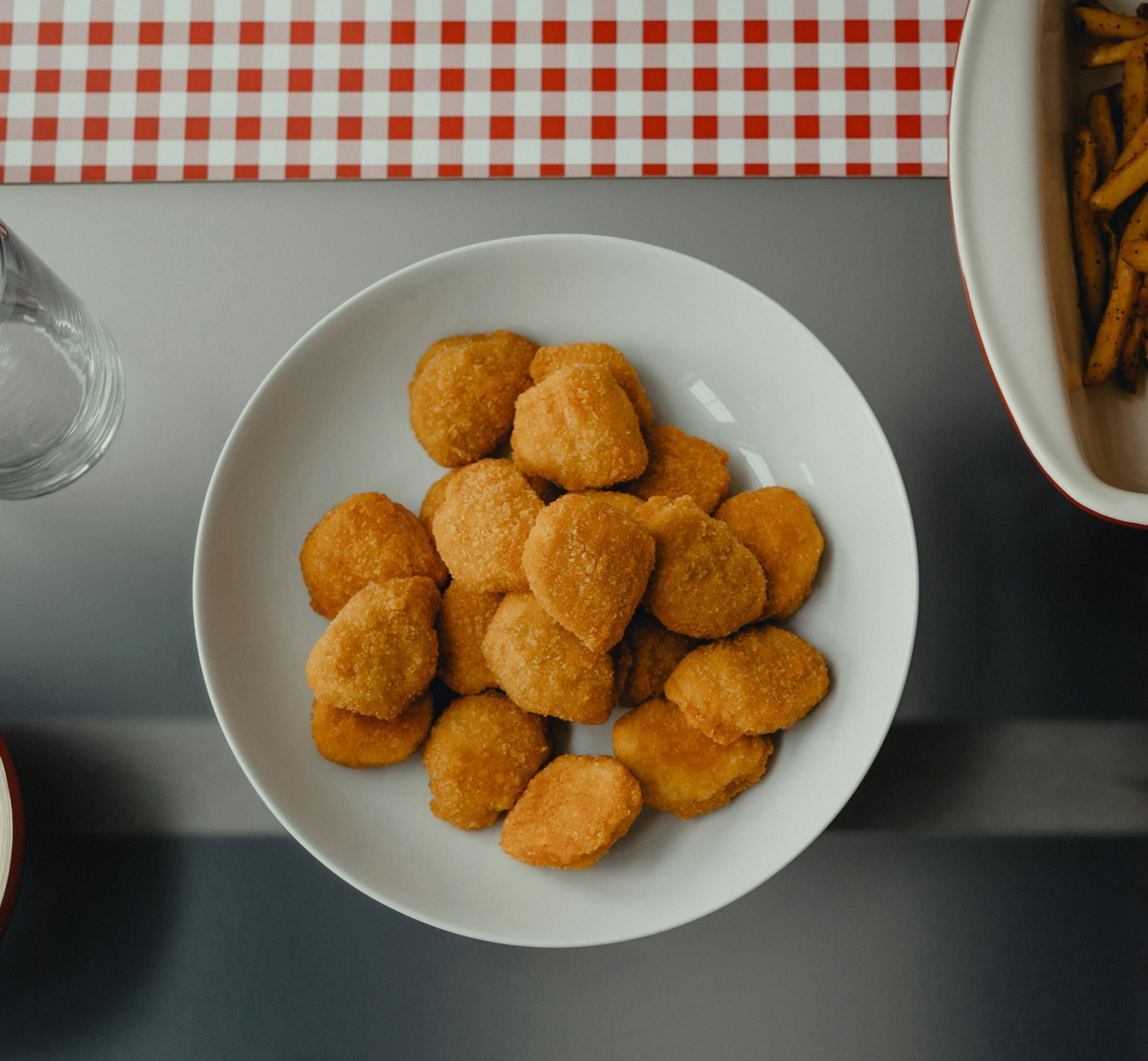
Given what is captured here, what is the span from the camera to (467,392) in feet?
2.86

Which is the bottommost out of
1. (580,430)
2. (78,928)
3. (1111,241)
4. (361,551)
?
(78,928)

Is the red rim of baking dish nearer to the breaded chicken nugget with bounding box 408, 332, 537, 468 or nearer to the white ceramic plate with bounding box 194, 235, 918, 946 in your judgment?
the white ceramic plate with bounding box 194, 235, 918, 946

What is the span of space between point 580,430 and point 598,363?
83 millimetres

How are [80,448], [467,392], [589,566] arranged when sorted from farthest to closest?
[80,448] → [467,392] → [589,566]

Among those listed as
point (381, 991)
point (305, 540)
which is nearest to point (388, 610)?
point (305, 540)

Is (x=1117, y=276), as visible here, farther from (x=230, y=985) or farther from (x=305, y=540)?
(x=230, y=985)

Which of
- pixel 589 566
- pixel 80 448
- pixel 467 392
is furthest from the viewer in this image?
pixel 80 448

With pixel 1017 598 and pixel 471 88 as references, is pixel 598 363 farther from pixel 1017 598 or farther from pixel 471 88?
pixel 1017 598

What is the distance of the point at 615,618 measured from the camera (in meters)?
0.79

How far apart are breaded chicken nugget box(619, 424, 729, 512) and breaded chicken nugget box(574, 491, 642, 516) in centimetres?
3

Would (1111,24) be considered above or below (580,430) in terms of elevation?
above

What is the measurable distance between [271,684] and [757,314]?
0.54 m

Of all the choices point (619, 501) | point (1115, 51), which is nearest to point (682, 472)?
point (619, 501)

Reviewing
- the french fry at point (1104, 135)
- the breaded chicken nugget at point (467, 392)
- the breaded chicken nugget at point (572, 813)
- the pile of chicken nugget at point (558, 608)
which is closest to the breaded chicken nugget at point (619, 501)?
the pile of chicken nugget at point (558, 608)
